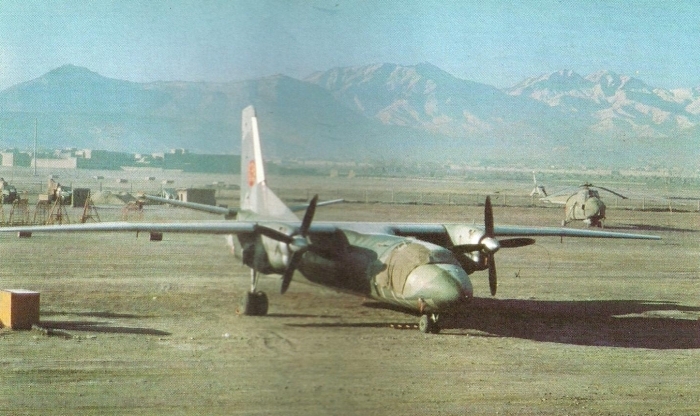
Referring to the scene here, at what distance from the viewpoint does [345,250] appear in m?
24.0

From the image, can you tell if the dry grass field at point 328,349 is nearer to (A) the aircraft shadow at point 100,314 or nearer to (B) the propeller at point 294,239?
(A) the aircraft shadow at point 100,314

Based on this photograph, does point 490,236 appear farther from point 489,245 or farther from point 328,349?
point 328,349

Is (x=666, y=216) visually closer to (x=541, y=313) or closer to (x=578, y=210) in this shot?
(x=578, y=210)

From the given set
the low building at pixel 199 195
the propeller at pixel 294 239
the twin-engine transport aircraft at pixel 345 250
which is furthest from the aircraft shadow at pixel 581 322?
the low building at pixel 199 195

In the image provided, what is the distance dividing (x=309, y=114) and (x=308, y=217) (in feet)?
11.8

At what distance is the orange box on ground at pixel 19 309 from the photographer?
21.3 meters

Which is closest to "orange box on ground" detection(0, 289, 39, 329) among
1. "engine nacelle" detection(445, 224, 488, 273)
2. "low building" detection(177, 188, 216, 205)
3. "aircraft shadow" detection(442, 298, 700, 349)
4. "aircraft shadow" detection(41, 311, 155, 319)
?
"aircraft shadow" detection(41, 311, 155, 319)

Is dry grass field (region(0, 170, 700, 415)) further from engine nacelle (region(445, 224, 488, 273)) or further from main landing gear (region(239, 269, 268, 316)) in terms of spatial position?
engine nacelle (region(445, 224, 488, 273))

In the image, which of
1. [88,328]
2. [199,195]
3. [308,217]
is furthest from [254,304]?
[199,195]

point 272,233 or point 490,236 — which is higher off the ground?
point 490,236

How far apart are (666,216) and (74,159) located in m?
66.9

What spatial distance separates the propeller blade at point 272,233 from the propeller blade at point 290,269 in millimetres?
560

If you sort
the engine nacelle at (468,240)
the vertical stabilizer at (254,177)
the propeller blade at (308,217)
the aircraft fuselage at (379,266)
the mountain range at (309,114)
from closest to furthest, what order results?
the mountain range at (309,114) → the aircraft fuselage at (379,266) → the propeller blade at (308,217) → the vertical stabilizer at (254,177) → the engine nacelle at (468,240)

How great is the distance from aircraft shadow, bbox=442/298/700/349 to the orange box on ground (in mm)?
12918
